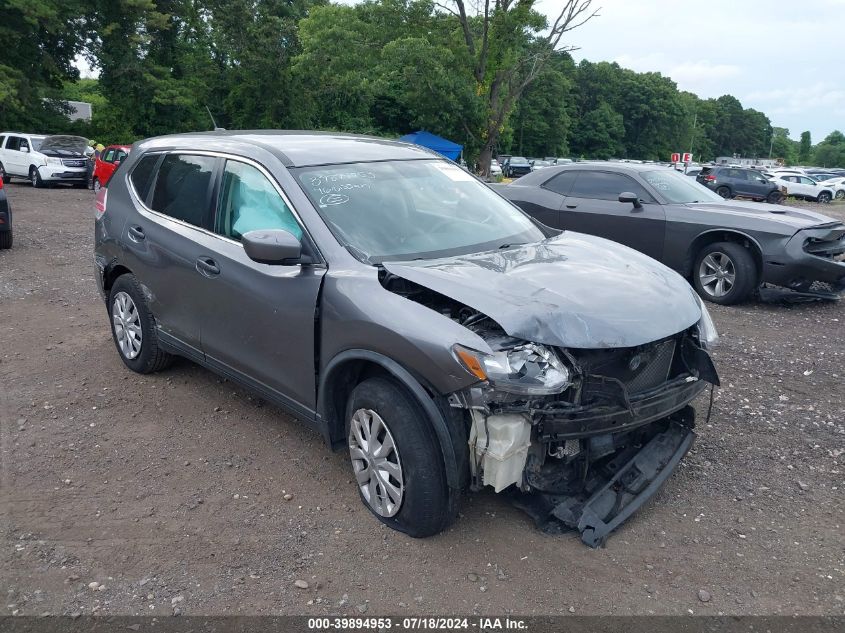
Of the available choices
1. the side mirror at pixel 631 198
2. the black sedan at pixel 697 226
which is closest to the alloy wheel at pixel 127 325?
the black sedan at pixel 697 226

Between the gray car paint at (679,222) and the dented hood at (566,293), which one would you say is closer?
the dented hood at (566,293)

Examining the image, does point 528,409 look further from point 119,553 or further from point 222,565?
point 119,553

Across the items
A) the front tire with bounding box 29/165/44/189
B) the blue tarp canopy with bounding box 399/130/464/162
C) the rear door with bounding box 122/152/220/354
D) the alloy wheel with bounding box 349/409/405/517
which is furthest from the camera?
the blue tarp canopy with bounding box 399/130/464/162

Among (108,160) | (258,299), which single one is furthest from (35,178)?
(258,299)

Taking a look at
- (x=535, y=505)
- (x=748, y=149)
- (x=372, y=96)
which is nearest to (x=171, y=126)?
(x=372, y=96)

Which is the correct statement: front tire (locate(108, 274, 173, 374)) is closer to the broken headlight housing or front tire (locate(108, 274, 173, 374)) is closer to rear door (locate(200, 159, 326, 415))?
rear door (locate(200, 159, 326, 415))

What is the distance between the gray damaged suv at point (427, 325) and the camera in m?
3.05

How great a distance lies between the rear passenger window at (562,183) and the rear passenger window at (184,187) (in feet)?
19.1

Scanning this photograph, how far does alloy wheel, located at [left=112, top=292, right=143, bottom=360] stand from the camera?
524 centimetres

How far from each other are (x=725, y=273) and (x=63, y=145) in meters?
22.0

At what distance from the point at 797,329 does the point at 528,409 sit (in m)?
5.33

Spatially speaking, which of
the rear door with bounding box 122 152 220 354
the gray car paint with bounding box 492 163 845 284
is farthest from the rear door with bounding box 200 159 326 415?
the gray car paint with bounding box 492 163 845 284

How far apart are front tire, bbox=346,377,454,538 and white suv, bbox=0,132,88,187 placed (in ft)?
73.1

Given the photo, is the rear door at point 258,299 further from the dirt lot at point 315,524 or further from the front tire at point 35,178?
the front tire at point 35,178
